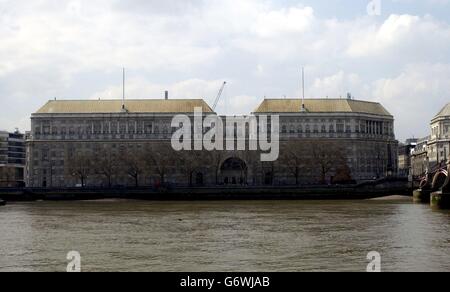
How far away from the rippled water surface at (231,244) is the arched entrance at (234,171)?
97084 mm

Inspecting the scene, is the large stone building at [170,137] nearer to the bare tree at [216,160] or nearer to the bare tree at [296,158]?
the bare tree at [216,160]

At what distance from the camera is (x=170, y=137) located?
153m

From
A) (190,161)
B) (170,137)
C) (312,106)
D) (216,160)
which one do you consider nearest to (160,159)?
(190,161)

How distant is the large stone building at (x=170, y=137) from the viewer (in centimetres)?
14625

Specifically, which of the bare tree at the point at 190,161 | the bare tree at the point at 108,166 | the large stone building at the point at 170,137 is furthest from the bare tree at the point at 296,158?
the bare tree at the point at 108,166

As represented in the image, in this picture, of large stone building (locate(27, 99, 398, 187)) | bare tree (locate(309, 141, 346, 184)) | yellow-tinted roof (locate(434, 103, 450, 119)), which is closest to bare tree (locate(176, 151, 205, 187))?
large stone building (locate(27, 99, 398, 187))

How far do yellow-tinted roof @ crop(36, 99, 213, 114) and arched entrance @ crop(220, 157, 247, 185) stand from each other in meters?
13.1

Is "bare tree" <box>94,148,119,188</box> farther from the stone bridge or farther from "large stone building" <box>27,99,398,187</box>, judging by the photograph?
the stone bridge

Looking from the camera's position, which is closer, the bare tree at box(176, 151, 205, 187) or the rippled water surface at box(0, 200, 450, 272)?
the rippled water surface at box(0, 200, 450, 272)

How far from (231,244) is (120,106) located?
125 meters

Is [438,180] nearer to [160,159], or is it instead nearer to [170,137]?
[160,159]

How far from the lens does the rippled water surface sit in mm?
27734

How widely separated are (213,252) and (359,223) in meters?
19.5
